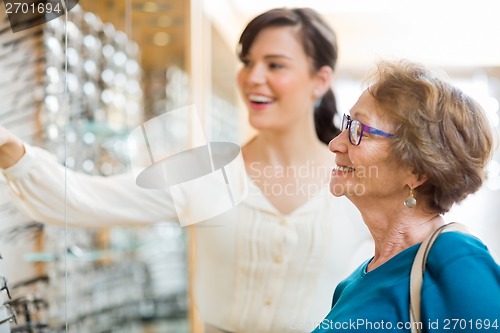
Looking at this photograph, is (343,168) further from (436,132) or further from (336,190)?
(436,132)

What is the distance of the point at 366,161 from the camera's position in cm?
115

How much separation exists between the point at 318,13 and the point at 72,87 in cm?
110

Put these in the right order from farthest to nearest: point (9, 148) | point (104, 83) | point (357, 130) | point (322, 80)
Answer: point (104, 83)
point (322, 80)
point (9, 148)
point (357, 130)

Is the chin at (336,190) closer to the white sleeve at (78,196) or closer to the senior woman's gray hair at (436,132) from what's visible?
the senior woman's gray hair at (436,132)

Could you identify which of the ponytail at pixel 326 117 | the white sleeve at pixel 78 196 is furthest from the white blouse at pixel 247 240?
the ponytail at pixel 326 117

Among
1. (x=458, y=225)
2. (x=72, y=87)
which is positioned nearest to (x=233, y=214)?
(x=458, y=225)

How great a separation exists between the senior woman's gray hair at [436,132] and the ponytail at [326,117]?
191mm

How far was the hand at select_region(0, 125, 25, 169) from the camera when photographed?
4.12ft

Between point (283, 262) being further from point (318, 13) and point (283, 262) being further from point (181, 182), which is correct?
point (318, 13)

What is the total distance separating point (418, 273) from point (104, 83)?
5.85ft

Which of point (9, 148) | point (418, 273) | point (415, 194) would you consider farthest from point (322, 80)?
point (9, 148)

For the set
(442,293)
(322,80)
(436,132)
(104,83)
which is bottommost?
(442,293)

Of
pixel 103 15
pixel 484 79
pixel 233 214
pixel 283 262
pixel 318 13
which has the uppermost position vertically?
pixel 103 15

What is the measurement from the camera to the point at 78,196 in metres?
1.51
